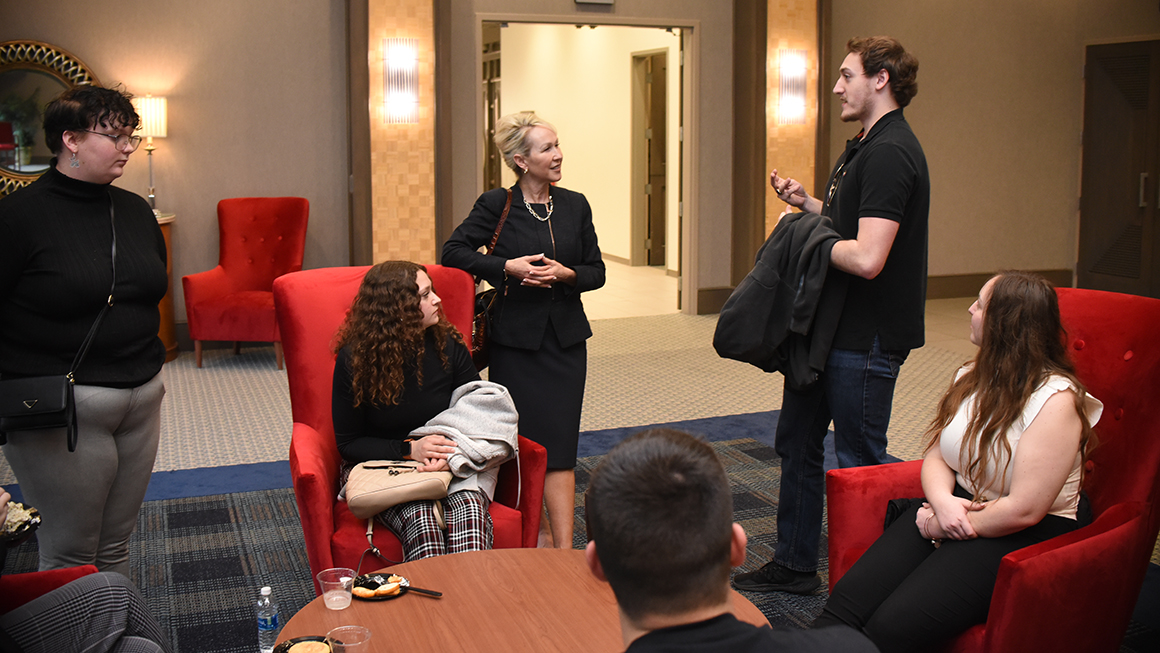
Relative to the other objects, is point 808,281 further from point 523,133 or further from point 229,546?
point 229,546

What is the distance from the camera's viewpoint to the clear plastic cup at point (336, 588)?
2.03m

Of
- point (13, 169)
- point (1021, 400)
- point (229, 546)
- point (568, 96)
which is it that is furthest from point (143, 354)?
point (568, 96)

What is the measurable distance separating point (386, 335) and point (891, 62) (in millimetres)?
1632

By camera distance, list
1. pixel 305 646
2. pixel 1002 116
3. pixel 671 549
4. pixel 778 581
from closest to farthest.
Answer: pixel 671 549 → pixel 305 646 → pixel 778 581 → pixel 1002 116

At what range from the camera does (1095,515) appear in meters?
2.40

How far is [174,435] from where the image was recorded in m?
5.06

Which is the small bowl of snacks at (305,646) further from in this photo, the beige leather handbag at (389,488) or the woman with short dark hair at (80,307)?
the woman with short dark hair at (80,307)

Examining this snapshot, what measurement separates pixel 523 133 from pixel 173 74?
4.81 meters

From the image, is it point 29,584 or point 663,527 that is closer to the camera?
point 663,527

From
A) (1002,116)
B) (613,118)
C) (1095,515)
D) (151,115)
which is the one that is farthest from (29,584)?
(613,118)

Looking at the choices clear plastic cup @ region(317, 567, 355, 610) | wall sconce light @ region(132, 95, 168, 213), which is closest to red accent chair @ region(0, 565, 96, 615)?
clear plastic cup @ region(317, 567, 355, 610)

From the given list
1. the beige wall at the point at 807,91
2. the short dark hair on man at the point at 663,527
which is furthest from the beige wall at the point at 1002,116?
the short dark hair on man at the point at 663,527

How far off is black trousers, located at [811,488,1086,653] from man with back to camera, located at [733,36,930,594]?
54 cm

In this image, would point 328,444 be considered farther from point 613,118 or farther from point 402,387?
point 613,118
